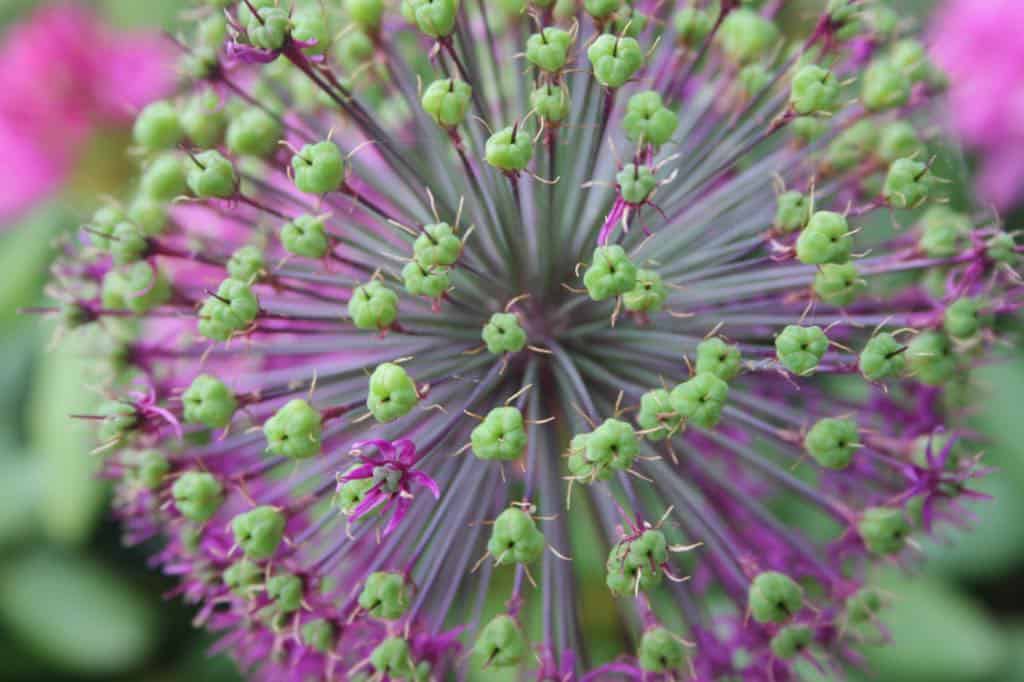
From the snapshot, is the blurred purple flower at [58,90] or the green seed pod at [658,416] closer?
the green seed pod at [658,416]

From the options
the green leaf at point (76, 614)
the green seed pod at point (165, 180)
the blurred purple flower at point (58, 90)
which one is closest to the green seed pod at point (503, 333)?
the green seed pod at point (165, 180)

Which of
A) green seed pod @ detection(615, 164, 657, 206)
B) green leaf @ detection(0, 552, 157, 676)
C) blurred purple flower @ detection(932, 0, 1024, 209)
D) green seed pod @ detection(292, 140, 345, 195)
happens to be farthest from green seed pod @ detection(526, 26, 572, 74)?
green leaf @ detection(0, 552, 157, 676)

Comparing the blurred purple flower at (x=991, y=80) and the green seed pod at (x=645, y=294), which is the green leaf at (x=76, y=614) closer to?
the green seed pod at (x=645, y=294)

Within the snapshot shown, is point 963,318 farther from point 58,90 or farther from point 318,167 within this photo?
point 58,90

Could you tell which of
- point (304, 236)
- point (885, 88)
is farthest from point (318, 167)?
point (885, 88)

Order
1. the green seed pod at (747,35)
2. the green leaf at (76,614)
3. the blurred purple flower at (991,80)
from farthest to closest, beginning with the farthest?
the blurred purple flower at (991,80), the green leaf at (76,614), the green seed pod at (747,35)

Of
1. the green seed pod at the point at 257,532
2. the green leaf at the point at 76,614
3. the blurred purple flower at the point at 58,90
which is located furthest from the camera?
the blurred purple flower at the point at 58,90

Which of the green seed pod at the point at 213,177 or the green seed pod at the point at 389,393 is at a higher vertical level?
the green seed pod at the point at 213,177
